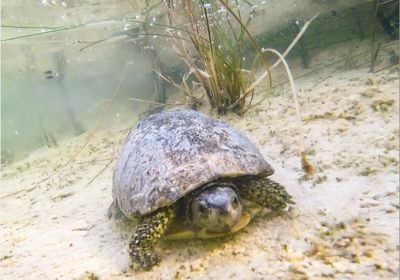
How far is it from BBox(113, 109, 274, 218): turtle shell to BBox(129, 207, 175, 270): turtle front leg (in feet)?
0.31

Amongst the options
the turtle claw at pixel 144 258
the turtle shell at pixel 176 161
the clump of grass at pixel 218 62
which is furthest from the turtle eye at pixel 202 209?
the clump of grass at pixel 218 62

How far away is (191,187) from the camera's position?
2.29 metres

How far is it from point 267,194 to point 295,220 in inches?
10.6

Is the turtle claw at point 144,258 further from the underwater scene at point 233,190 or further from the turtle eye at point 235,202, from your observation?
the turtle eye at point 235,202

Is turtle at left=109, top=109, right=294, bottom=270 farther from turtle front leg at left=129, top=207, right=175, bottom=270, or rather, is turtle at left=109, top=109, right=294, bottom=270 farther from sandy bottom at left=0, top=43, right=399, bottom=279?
sandy bottom at left=0, top=43, right=399, bottom=279

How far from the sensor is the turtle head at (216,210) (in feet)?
7.05

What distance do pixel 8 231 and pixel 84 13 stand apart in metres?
12.0

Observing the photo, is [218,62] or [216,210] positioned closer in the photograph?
[216,210]

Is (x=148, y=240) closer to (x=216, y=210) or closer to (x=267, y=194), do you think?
(x=216, y=210)

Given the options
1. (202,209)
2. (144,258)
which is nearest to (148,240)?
(144,258)

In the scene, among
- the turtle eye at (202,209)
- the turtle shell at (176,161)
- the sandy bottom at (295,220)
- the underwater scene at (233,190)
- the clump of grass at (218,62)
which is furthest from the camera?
the clump of grass at (218,62)

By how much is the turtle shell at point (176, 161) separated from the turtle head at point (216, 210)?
0.11 metres

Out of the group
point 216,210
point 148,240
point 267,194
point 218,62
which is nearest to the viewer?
point 216,210

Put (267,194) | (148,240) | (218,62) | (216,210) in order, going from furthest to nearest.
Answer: (218,62), (267,194), (148,240), (216,210)
